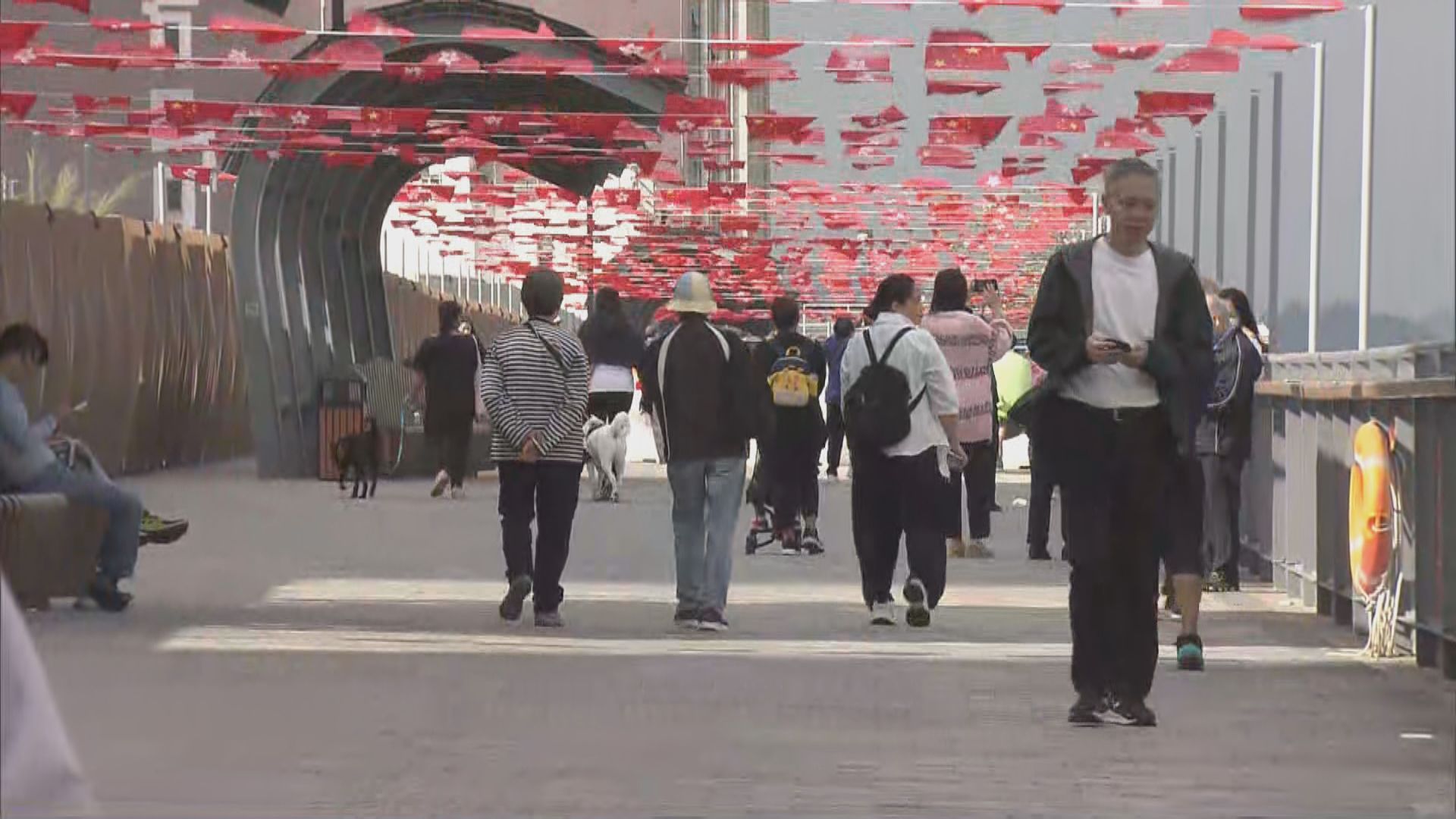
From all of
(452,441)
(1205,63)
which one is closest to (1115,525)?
(1205,63)

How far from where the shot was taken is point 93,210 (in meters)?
34.4

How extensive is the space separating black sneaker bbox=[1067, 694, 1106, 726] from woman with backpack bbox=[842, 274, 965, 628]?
Result: 429cm

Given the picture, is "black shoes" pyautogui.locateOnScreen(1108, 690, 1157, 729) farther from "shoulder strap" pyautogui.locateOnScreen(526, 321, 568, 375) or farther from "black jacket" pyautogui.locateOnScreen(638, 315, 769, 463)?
"shoulder strap" pyautogui.locateOnScreen(526, 321, 568, 375)

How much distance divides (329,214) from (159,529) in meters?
20.8

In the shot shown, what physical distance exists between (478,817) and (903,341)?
7314 mm

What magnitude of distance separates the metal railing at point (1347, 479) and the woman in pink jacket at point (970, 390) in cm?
167

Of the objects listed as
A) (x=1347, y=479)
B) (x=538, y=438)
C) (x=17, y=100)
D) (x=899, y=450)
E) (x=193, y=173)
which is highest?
(x=17, y=100)

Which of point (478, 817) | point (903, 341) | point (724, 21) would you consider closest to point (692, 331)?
point (903, 341)

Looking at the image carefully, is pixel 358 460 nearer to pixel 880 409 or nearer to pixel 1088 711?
pixel 880 409

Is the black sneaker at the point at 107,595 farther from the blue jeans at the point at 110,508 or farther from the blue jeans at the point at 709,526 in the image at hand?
the blue jeans at the point at 709,526

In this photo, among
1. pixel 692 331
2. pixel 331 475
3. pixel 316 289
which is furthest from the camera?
pixel 316 289

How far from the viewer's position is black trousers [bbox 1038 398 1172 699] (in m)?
10.4

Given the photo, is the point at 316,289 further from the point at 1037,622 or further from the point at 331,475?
the point at 1037,622

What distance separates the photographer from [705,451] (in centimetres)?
1466
